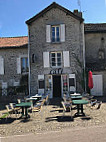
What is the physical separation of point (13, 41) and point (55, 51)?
16.3 feet

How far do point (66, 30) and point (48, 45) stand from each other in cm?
198

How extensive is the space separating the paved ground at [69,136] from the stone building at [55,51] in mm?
7847

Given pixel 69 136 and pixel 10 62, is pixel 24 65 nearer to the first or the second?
pixel 10 62

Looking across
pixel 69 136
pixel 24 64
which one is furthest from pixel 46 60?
pixel 69 136

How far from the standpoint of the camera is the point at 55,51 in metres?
13.1

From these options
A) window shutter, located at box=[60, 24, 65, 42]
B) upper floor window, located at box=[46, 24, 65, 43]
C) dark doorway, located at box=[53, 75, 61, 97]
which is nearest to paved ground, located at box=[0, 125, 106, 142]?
dark doorway, located at box=[53, 75, 61, 97]

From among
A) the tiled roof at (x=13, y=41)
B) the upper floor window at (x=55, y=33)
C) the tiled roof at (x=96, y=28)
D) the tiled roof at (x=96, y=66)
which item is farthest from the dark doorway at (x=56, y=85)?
the tiled roof at (x=96, y=28)

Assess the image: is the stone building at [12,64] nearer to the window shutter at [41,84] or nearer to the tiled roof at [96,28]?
the window shutter at [41,84]

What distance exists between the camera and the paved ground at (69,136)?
4.18m

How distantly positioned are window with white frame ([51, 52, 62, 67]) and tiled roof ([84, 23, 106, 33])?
162 inches

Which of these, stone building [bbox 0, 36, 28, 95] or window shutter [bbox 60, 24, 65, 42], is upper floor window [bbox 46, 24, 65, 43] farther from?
stone building [bbox 0, 36, 28, 95]

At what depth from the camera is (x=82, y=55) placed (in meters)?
13.0

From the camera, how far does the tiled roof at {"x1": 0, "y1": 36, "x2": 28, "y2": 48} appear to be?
14.5 m

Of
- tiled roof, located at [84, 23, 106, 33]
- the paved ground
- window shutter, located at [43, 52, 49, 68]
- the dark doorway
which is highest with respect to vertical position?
tiled roof, located at [84, 23, 106, 33]
